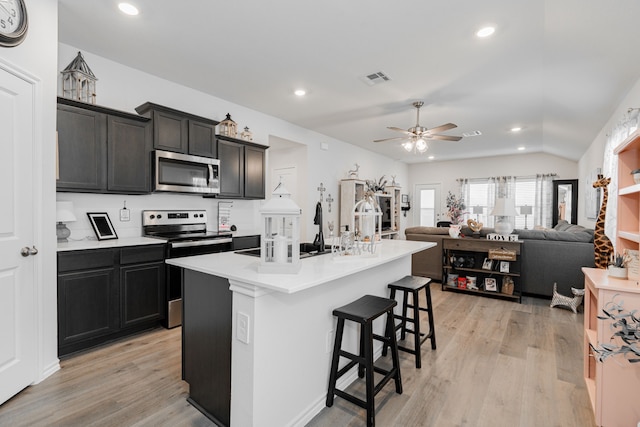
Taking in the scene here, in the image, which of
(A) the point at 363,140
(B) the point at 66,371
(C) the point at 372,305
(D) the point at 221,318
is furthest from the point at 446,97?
(B) the point at 66,371

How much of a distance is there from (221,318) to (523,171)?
8891mm

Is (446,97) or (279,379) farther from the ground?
(446,97)

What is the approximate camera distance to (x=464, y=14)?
2.32m

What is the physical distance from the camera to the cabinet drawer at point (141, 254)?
2826mm

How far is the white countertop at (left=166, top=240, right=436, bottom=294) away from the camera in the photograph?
58.3 inches

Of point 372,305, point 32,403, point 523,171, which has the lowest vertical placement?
point 32,403

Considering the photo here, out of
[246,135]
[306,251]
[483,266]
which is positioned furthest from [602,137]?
[246,135]

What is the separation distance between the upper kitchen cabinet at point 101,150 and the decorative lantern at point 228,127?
1.02m

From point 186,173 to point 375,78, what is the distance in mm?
2372

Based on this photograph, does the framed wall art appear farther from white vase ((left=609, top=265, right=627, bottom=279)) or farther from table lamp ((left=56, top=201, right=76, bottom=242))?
table lamp ((left=56, top=201, right=76, bottom=242))

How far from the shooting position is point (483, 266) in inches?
181

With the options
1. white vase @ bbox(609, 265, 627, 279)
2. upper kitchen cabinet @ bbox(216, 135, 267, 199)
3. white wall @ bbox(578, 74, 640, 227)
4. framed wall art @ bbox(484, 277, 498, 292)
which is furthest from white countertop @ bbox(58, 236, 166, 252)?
white wall @ bbox(578, 74, 640, 227)

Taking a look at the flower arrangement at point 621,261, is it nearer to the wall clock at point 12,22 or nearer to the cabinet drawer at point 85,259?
the cabinet drawer at point 85,259

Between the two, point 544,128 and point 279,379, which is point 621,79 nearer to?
point 544,128
